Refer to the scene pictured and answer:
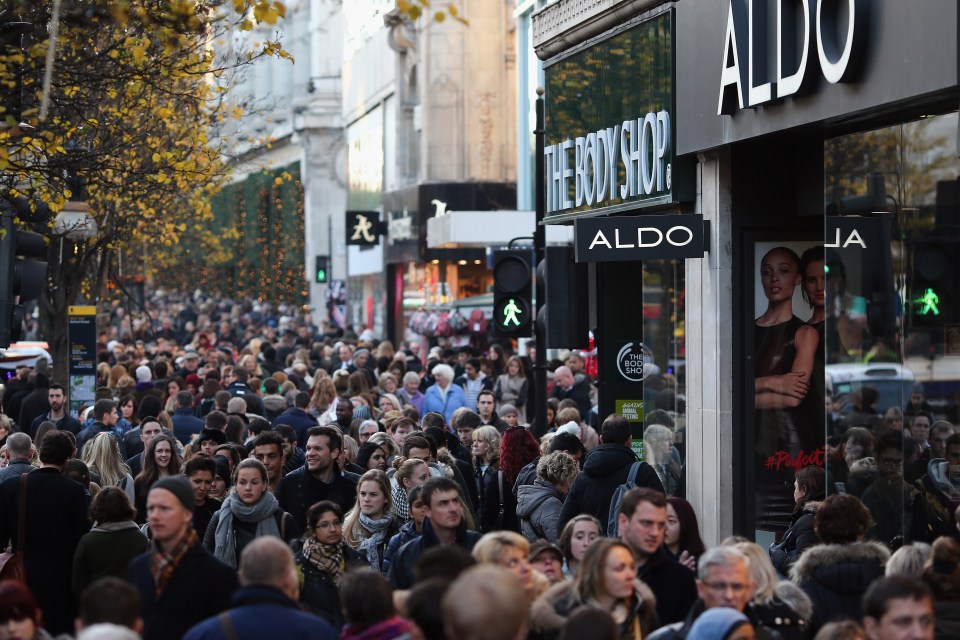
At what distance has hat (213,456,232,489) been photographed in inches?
467

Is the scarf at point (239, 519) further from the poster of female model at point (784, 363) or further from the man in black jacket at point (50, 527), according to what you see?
the poster of female model at point (784, 363)

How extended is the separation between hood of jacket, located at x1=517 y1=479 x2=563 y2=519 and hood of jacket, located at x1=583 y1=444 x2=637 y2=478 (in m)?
0.30

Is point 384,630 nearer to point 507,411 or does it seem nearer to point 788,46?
point 788,46

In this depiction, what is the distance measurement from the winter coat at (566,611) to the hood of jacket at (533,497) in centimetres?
392

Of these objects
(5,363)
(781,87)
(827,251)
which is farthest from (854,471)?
(5,363)

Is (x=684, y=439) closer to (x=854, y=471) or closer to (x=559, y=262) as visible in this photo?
(x=559, y=262)

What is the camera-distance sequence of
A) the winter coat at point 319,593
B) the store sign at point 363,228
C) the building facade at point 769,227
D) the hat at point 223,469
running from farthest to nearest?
the store sign at point 363,228, the hat at point 223,469, the building facade at point 769,227, the winter coat at point 319,593

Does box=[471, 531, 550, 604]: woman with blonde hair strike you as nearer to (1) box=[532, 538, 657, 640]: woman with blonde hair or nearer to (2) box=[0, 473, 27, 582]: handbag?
(1) box=[532, 538, 657, 640]: woman with blonde hair

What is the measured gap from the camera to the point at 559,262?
1506cm

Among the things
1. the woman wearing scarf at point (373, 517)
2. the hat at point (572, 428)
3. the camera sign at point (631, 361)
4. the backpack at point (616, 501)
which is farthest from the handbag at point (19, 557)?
the camera sign at point (631, 361)

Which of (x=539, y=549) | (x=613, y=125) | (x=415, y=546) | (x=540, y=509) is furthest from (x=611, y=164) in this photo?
(x=539, y=549)

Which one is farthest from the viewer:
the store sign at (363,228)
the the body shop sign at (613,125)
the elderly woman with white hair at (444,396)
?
the store sign at (363,228)

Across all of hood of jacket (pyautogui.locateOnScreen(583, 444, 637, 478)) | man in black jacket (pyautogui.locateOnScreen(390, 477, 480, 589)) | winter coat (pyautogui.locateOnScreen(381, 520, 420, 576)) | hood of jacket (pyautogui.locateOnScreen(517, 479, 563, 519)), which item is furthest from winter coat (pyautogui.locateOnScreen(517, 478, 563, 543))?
man in black jacket (pyautogui.locateOnScreen(390, 477, 480, 589))

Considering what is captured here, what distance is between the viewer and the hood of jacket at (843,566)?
801 centimetres
